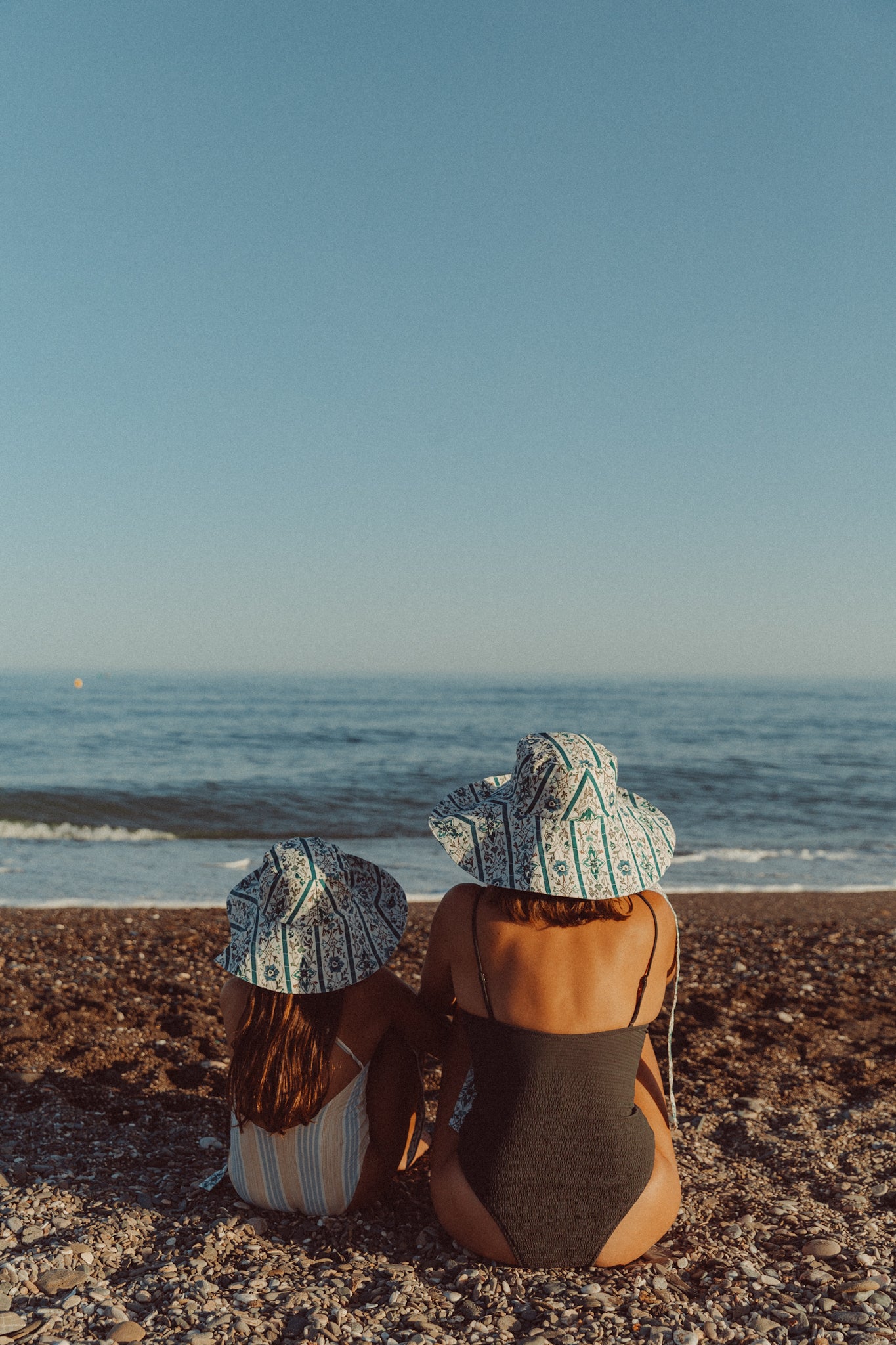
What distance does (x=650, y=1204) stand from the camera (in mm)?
2643

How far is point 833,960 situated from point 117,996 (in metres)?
4.80

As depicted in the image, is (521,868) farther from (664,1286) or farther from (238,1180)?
(238,1180)

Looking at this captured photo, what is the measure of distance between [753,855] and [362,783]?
28.5 ft

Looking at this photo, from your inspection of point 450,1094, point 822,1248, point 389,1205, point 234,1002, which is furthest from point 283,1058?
point 822,1248

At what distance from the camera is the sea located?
449 inches

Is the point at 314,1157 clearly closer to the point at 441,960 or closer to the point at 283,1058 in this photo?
the point at 283,1058

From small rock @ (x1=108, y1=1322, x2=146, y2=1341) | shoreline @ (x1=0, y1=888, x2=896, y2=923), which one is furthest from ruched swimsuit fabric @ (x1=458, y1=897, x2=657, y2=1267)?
shoreline @ (x1=0, y1=888, x2=896, y2=923)

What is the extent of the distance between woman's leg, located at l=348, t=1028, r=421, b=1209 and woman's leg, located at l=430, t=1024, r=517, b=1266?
0.58ft

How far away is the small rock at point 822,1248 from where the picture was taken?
9.05 feet

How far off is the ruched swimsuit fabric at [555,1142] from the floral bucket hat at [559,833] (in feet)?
0.96

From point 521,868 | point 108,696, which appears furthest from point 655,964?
point 108,696

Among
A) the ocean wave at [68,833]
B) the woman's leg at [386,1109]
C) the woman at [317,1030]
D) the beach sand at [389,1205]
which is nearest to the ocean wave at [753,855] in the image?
the beach sand at [389,1205]

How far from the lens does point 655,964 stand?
2656 mm

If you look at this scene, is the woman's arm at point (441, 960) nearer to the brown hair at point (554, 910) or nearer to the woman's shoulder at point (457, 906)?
the woman's shoulder at point (457, 906)
